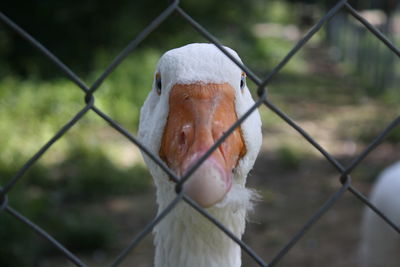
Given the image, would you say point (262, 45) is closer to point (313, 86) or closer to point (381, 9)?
point (313, 86)

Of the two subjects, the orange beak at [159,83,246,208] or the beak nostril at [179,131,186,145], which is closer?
the orange beak at [159,83,246,208]


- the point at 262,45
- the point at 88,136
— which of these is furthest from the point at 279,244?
the point at 262,45

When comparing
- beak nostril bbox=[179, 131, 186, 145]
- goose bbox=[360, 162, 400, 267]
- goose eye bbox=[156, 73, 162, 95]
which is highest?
goose bbox=[360, 162, 400, 267]

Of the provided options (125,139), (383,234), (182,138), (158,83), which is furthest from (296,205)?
(182,138)

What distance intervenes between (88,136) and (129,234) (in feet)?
8.58

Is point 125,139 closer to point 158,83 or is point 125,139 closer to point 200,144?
point 158,83

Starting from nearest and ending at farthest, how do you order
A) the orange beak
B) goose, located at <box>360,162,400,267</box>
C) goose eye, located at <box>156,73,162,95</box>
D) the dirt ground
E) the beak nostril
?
the orange beak → the beak nostril → goose eye, located at <box>156,73,162,95</box> → goose, located at <box>360,162,400,267</box> → the dirt ground

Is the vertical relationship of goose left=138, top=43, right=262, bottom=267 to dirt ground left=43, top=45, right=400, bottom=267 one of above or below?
below

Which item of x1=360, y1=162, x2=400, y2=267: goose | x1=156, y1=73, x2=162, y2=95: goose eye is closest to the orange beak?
x1=156, y1=73, x2=162, y2=95: goose eye

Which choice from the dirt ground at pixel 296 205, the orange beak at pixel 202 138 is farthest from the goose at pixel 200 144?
the dirt ground at pixel 296 205

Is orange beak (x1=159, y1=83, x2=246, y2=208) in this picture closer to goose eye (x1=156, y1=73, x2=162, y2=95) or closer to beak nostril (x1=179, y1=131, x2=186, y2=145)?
beak nostril (x1=179, y1=131, x2=186, y2=145)

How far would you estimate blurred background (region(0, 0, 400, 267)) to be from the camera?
4945mm

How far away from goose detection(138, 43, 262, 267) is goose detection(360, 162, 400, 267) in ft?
8.61

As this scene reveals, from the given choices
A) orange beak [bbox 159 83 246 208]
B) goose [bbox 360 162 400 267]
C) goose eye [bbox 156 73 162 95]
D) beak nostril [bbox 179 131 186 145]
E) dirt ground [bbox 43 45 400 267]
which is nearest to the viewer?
orange beak [bbox 159 83 246 208]
